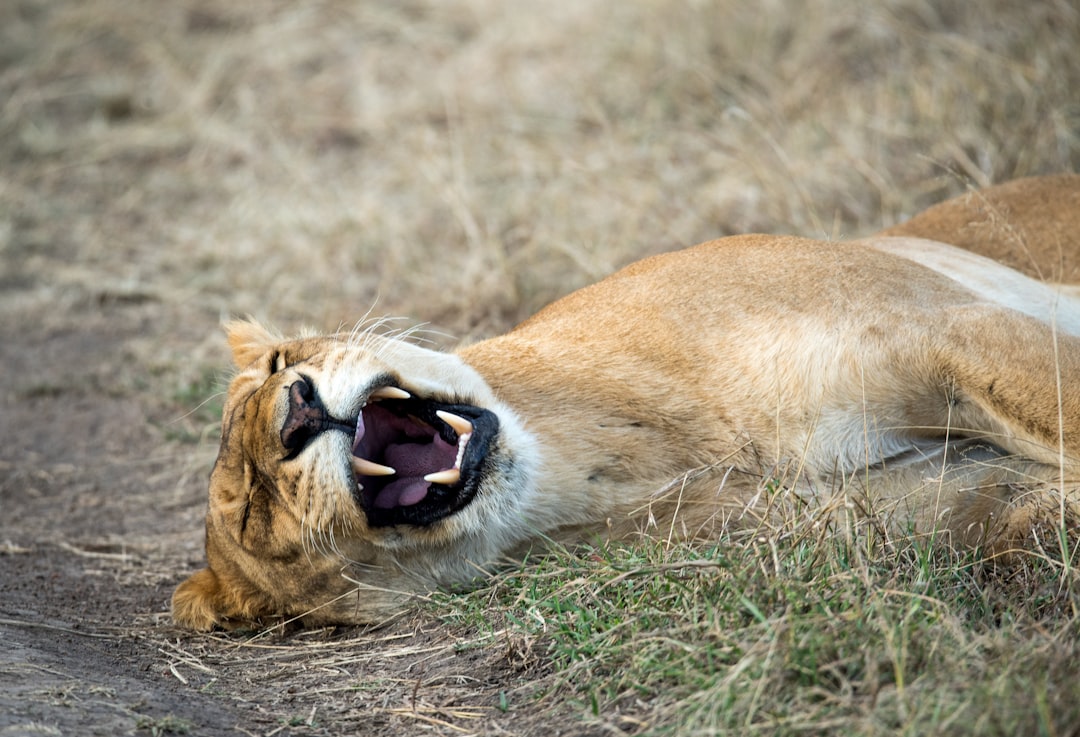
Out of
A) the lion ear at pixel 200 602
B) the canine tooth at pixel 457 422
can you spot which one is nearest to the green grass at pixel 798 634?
the canine tooth at pixel 457 422

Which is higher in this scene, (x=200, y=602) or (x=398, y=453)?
(x=398, y=453)

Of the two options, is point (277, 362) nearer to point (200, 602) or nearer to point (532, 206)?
point (200, 602)

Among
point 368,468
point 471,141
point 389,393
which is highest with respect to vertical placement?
→ point 389,393

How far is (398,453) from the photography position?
276cm

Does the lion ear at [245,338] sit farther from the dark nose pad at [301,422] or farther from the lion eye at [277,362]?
the dark nose pad at [301,422]

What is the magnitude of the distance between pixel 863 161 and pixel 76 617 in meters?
3.50

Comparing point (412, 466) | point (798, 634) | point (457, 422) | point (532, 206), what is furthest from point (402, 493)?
point (532, 206)

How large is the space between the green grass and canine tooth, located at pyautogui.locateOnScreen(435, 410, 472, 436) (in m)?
0.36

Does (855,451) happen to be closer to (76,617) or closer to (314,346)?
(314,346)

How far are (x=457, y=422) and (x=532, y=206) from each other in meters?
3.20

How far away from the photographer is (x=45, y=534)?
12.9ft

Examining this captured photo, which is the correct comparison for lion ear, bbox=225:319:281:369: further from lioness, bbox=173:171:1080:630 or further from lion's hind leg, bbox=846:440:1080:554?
lion's hind leg, bbox=846:440:1080:554

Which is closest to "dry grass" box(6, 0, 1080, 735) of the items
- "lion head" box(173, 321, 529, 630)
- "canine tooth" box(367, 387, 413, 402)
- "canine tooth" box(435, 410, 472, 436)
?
"lion head" box(173, 321, 529, 630)

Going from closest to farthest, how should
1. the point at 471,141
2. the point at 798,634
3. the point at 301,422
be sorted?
the point at 798,634 → the point at 301,422 → the point at 471,141
